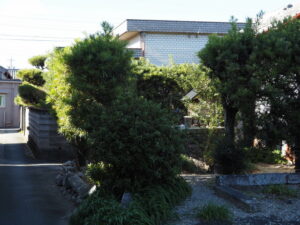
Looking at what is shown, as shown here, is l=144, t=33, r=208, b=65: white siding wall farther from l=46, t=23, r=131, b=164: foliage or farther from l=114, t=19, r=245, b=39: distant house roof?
l=46, t=23, r=131, b=164: foliage

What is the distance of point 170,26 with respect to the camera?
846 inches

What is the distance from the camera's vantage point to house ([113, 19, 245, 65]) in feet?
69.7

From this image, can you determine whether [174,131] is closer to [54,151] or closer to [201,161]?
[201,161]

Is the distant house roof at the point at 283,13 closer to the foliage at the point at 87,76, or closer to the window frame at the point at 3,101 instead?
the foliage at the point at 87,76

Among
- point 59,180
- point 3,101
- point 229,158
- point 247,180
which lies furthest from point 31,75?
point 247,180

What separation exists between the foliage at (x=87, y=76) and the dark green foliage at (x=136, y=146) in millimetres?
1974

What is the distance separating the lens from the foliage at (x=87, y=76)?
847 centimetres

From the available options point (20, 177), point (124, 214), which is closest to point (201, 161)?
point (20, 177)

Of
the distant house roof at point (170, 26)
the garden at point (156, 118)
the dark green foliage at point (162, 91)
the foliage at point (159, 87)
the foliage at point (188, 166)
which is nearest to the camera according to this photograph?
the garden at point (156, 118)

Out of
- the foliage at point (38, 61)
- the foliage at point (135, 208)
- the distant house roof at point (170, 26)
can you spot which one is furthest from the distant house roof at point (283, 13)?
the foliage at point (38, 61)

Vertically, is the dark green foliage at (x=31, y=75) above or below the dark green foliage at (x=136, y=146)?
above

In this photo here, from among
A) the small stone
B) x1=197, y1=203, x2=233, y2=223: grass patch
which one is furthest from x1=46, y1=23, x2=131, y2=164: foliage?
x1=197, y1=203, x2=233, y2=223: grass patch

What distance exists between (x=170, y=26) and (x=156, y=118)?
52.3 feet

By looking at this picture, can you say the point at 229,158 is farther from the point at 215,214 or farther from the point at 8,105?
the point at 8,105
